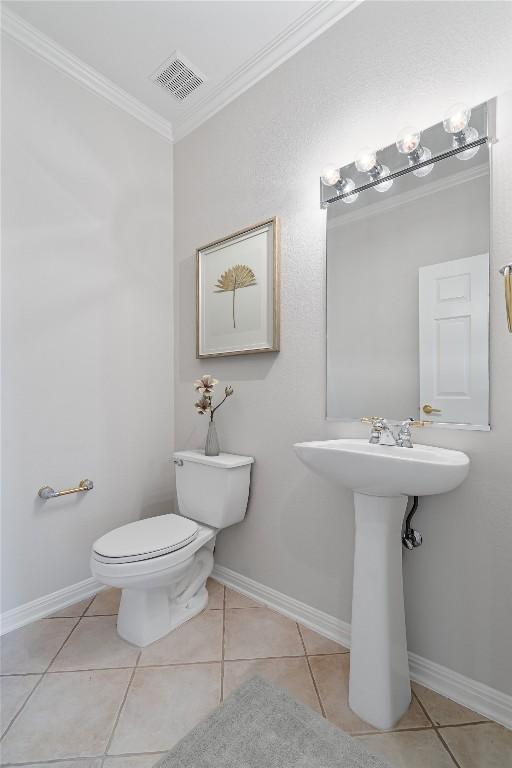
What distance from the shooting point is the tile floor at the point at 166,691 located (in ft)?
3.36

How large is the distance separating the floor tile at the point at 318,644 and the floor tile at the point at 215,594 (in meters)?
0.42

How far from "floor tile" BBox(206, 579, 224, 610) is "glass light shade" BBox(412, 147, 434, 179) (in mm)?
1989

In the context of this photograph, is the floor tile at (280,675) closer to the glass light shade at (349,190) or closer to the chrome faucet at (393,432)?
the chrome faucet at (393,432)

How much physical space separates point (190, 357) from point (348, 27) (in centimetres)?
163

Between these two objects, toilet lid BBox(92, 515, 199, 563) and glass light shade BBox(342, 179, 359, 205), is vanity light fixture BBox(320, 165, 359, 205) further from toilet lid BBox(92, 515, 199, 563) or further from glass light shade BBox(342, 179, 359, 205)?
toilet lid BBox(92, 515, 199, 563)

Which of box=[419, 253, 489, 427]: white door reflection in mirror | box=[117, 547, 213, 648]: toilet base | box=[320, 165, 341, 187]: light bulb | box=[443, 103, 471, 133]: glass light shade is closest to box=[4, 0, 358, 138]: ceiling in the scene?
box=[320, 165, 341, 187]: light bulb

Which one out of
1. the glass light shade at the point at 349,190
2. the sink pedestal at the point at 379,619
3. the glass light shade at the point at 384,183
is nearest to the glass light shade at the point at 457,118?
the glass light shade at the point at 384,183

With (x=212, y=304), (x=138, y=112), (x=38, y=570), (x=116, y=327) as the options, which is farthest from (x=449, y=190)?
(x=38, y=570)

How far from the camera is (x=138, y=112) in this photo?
6.70 ft

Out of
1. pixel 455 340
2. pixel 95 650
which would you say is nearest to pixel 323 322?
pixel 455 340

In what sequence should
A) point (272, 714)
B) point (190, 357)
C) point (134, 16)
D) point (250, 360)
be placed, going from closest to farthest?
1. point (272, 714)
2. point (134, 16)
3. point (250, 360)
4. point (190, 357)

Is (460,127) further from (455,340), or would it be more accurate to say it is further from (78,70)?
(78,70)

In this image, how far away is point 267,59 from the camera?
1.72 meters

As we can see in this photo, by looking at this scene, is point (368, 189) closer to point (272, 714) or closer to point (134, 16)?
point (134, 16)
